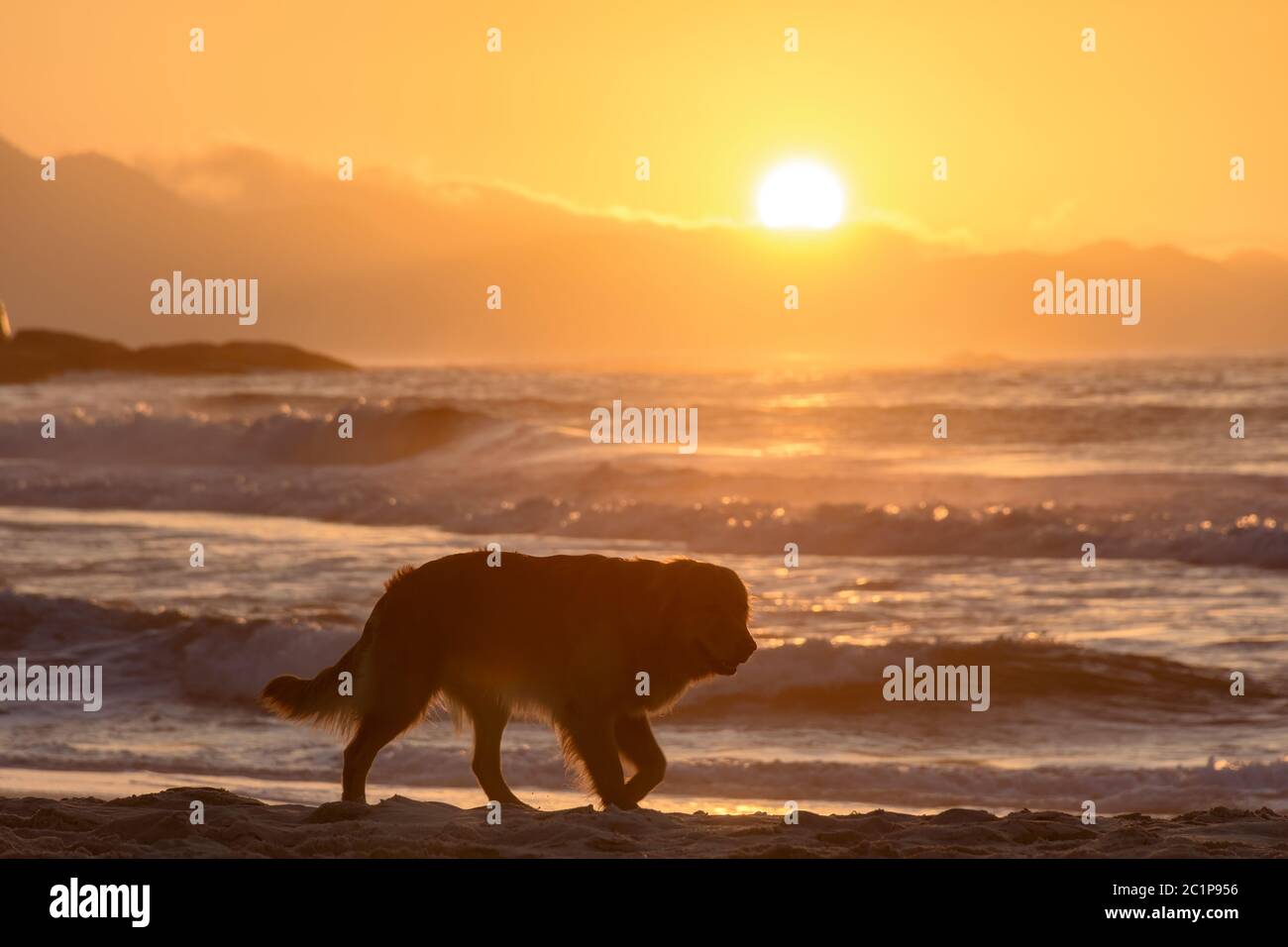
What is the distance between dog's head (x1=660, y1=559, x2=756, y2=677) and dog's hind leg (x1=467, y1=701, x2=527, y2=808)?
1.06m

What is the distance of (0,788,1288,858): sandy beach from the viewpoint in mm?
6496

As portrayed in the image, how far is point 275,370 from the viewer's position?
105875 mm

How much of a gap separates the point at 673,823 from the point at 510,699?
1.13 m

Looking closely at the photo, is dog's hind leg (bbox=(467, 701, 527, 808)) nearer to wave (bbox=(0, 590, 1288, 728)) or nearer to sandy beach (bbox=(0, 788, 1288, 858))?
sandy beach (bbox=(0, 788, 1288, 858))

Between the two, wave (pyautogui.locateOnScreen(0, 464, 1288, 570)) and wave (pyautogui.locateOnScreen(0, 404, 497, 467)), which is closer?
wave (pyautogui.locateOnScreen(0, 464, 1288, 570))

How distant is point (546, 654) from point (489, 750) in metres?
0.78

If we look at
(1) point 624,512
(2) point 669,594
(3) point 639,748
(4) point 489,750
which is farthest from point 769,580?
(2) point 669,594

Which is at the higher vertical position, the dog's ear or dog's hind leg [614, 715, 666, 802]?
the dog's ear

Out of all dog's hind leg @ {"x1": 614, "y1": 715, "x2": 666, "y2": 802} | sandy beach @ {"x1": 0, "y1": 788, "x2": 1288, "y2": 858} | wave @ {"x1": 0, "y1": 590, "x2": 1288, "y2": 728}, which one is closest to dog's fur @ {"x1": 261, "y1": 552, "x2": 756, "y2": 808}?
dog's hind leg @ {"x1": 614, "y1": 715, "x2": 666, "y2": 802}

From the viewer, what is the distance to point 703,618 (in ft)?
24.8

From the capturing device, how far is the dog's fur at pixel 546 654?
300 inches

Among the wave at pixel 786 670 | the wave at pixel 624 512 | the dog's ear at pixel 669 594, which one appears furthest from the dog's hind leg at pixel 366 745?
the wave at pixel 624 512
